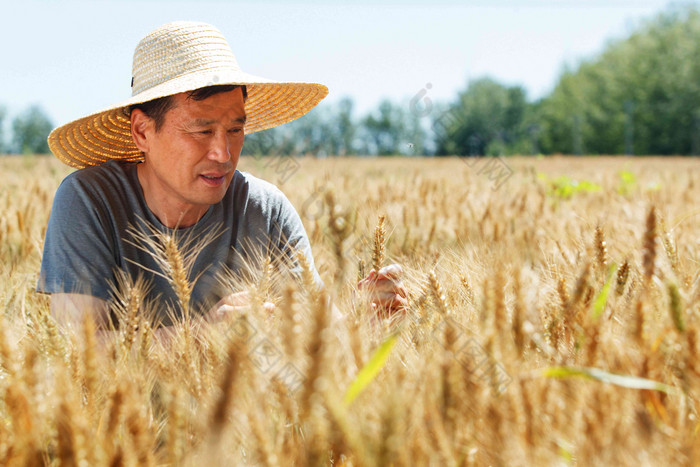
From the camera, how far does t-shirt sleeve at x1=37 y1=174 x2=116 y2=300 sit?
67.4 inches

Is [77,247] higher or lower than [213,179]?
lower

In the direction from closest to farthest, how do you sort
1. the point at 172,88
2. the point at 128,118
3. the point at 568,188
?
the point at 172,88, the point at 128,118, the point at 568,188

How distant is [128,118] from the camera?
2.11m

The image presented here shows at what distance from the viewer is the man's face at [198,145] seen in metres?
1.79

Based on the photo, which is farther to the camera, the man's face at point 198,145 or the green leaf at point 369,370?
the man's face at point 198,145

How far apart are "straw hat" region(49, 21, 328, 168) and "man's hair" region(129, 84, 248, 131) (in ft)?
0.14

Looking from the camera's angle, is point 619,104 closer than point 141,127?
No

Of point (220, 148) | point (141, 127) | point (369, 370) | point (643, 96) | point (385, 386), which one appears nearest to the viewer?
point (369, 370)

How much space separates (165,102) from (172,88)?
18 centimetres

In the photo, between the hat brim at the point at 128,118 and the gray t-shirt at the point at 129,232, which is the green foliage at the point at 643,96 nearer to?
the hat brim at the point at 128,118

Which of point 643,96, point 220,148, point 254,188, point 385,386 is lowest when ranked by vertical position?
point 385,386

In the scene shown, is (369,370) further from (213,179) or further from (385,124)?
(385,124)

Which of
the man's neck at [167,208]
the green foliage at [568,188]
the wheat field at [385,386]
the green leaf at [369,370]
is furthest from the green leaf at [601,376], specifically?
the green foliage at [568,188]

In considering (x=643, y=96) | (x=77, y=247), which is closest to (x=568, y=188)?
(x=77, y=247)
